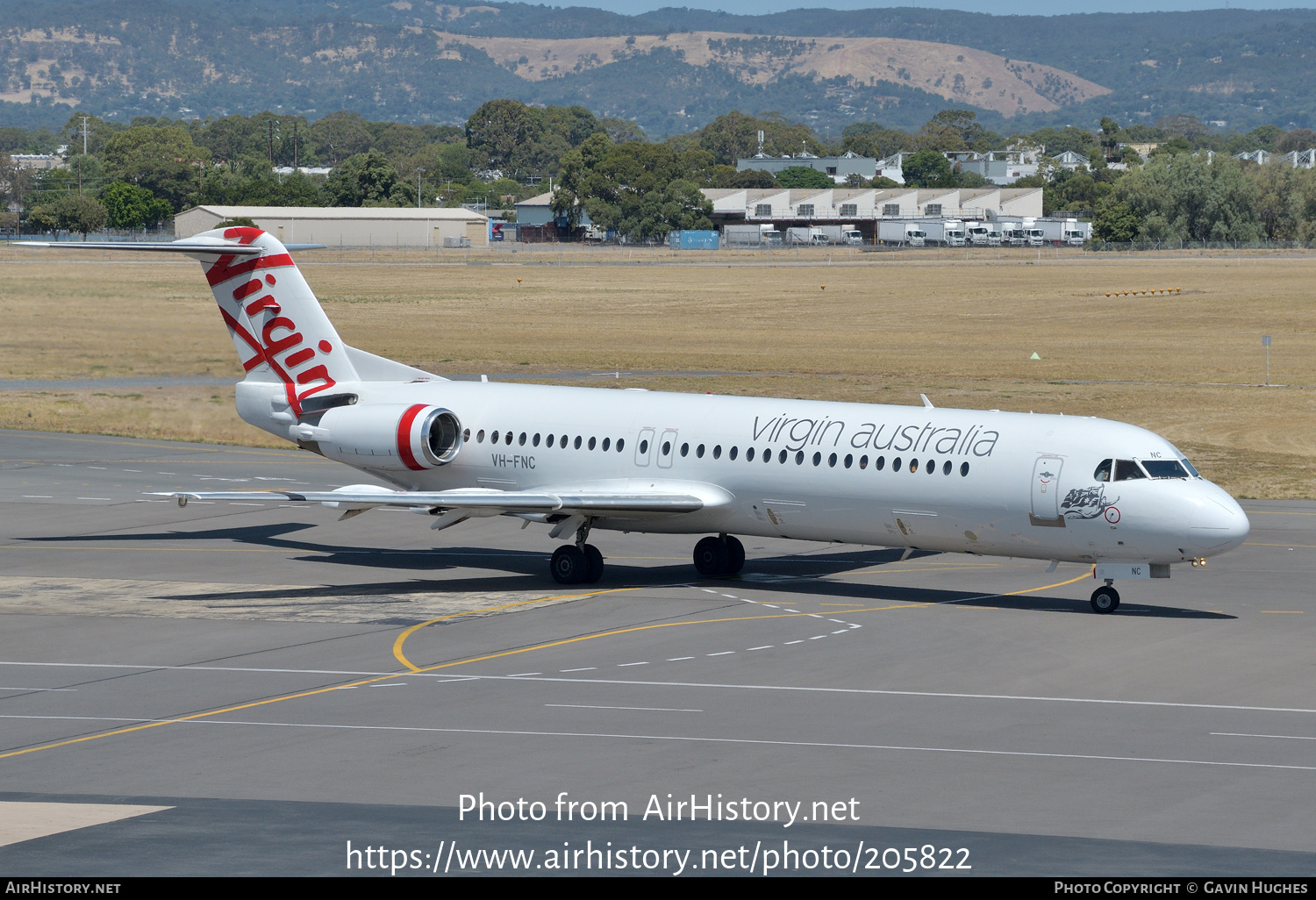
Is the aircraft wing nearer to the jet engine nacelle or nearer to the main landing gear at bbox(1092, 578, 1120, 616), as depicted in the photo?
the jet engine nacelle

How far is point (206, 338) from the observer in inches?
2972

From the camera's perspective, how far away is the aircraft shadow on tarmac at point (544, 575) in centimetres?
3272

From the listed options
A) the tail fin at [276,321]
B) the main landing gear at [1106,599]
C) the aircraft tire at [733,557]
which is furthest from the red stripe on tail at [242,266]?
the main landing gear at [1106,599]

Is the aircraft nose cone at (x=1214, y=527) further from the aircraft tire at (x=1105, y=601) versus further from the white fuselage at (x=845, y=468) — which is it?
the aircraft tire at (x=1105, y=601)

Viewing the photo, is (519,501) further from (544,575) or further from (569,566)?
(544,575)

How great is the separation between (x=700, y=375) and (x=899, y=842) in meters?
60.7

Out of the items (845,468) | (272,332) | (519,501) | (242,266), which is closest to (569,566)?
(519,501)

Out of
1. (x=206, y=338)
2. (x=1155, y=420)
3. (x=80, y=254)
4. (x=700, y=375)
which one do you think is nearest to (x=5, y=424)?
(x=206, y=338)

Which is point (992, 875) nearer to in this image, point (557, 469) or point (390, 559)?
point (557, 469)

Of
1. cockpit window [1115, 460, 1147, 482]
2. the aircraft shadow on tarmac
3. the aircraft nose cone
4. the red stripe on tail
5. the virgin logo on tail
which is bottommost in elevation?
the aircraft shadow on tarmac

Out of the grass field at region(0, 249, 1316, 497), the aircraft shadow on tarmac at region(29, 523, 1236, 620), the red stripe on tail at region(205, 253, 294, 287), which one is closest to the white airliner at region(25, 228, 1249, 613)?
the red stripe on tail at region(205, 253, 294, 287)

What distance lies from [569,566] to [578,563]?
0.69 feet

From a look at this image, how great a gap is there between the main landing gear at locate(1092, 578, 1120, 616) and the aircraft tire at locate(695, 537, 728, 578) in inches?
320

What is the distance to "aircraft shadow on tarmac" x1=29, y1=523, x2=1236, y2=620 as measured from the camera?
32719mm
